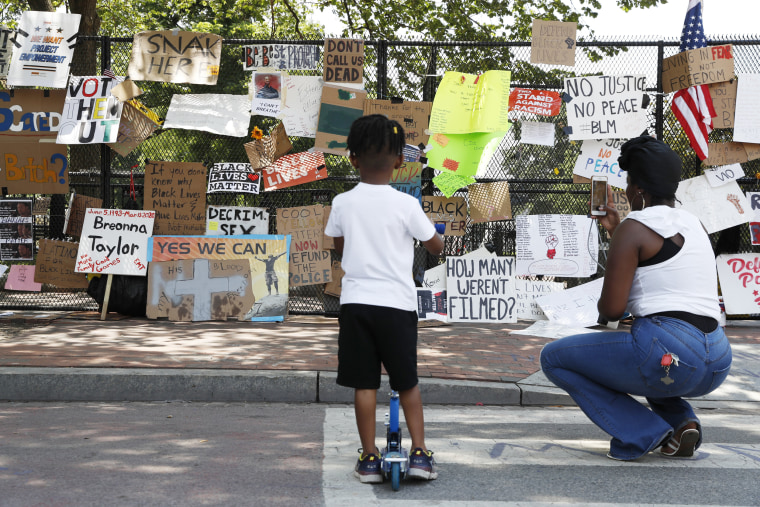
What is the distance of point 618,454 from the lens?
4133mm

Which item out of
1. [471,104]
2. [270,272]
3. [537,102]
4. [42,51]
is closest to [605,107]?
[537,102]

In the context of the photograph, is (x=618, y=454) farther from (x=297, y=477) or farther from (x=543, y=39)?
(x=543, y=39)

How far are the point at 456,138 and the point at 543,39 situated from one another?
1.36 m

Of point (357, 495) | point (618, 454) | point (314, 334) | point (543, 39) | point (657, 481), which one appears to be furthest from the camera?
point (543, 39)

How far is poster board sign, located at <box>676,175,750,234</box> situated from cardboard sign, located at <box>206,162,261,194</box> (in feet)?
14.6

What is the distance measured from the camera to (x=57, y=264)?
863cm

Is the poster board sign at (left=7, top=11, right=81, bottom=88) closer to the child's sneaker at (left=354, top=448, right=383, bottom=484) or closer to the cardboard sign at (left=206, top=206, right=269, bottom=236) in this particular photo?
the cardboard sign at (left=206, top=206, right=269, bottom=236)

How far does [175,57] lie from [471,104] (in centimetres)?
312

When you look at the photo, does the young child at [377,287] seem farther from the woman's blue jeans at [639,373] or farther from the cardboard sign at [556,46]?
the cardboard sign at [556,46]

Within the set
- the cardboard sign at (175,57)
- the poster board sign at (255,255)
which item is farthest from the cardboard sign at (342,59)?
the poster board sign at (255,255)

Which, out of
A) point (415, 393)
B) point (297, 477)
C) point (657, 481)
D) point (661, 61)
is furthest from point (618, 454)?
point (661, 61)

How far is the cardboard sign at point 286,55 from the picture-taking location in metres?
8.55

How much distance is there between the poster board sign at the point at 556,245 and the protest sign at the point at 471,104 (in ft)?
3.51

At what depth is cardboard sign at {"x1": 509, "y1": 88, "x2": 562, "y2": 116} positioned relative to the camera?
28.1 feet
